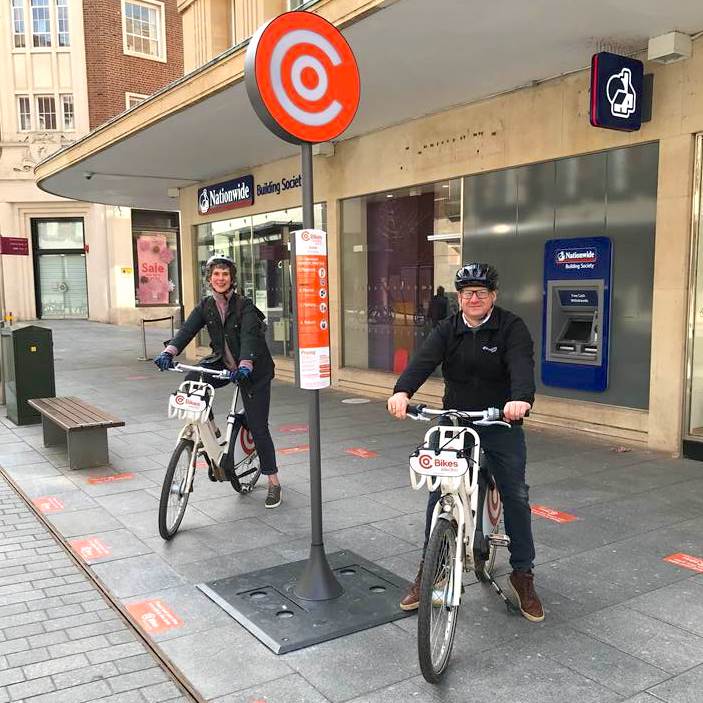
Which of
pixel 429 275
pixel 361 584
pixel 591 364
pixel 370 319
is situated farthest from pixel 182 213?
pixel 361 584

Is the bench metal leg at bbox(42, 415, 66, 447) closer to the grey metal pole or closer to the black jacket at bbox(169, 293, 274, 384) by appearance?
the black jacket at bbox(169, 293, 274, 384)

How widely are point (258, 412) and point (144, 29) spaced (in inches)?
1112

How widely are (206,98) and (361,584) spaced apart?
632 cm

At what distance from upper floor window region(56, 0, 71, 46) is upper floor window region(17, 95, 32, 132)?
2.70 meters

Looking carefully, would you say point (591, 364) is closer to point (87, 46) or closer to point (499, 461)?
point (499, 461)

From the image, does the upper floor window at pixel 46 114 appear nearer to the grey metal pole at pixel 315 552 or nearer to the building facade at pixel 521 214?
the building facade at pixel 521 214

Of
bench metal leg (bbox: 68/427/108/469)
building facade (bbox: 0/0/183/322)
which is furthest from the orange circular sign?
building facade (bbox: 0/0/183/322)

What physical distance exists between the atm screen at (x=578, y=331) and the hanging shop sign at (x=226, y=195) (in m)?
7.33

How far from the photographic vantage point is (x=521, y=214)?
26.3 ft

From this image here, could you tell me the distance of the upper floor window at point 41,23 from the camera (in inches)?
1118

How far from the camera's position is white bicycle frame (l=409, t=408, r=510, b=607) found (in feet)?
9.78

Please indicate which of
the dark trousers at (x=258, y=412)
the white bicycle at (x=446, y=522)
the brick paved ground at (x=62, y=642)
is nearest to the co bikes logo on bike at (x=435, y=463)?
the white bicycle at (x=446, y=522)

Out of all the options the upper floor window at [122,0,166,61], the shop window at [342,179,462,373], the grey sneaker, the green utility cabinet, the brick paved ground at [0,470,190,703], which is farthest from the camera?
the upper floor window at [122,0,166,61]

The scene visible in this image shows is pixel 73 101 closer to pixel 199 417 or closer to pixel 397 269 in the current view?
pixel 397 269
